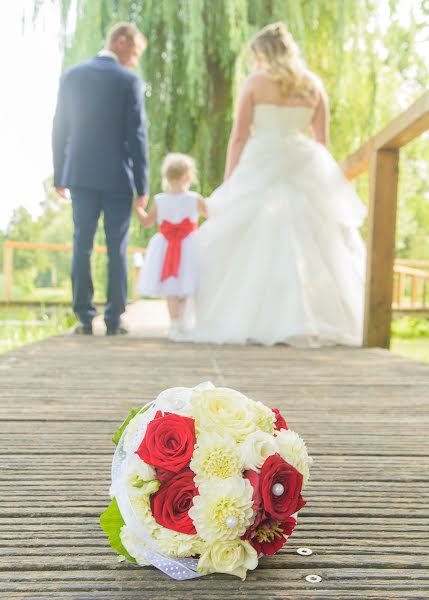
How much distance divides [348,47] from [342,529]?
5770mm

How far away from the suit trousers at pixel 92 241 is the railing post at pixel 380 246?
1.37m

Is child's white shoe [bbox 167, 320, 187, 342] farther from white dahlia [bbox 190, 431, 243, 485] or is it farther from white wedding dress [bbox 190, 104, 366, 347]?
white dahlia [bbox 190, 431, 243, 485]

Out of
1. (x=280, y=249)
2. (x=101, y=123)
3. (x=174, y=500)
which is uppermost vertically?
(x=101, y=123)

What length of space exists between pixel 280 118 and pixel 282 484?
3.17m

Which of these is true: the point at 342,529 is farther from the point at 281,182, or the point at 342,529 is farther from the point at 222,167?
the point at 222,167

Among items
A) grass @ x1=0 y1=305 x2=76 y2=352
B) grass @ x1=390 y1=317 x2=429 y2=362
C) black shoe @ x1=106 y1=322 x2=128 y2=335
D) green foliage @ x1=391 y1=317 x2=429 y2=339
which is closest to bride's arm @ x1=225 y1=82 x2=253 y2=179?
black shoe @ x1=106 y1=322 x2=128 y2=335

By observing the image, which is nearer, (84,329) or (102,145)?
(102,145)

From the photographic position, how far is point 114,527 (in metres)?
0.87

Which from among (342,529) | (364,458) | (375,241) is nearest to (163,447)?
(342,529)

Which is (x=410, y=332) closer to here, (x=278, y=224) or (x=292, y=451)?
(x=278, y=224)

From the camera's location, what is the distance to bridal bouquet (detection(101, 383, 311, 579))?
810mm

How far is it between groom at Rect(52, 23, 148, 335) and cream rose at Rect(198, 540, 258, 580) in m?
3.12

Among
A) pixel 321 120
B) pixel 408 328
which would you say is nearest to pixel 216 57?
pixel 321 120

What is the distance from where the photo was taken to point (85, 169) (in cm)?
373
